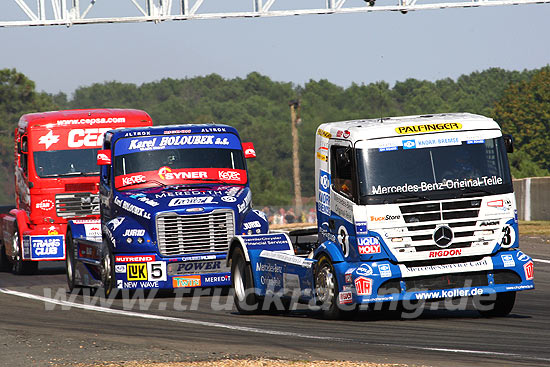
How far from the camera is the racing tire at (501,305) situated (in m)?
12.0

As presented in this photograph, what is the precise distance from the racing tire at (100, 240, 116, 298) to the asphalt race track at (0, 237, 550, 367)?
1.41 feet

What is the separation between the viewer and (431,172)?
11.5 meters

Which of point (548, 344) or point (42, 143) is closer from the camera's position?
point (548, 344)

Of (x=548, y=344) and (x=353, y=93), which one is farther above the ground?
(x=353, y=93)

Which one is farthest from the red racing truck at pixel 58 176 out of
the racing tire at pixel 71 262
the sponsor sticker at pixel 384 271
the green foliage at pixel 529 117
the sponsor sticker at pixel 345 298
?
the green foliage at pixel 529 117

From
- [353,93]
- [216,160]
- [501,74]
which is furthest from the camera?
[501,74]

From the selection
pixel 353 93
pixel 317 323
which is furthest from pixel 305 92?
pixel 317 323

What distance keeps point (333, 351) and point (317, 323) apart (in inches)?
90.5

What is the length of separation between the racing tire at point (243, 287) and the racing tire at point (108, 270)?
6.83 ft

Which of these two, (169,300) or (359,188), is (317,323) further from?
(169,300)

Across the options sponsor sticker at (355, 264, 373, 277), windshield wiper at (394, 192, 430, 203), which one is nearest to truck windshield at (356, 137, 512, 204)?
windshield wiper at (394, 192, 430, 203)

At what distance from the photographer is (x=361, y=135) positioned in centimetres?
1156

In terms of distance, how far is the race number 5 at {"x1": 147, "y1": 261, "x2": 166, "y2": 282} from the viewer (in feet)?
48.2

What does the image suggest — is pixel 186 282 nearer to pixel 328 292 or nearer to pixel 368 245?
pixel 328 292
